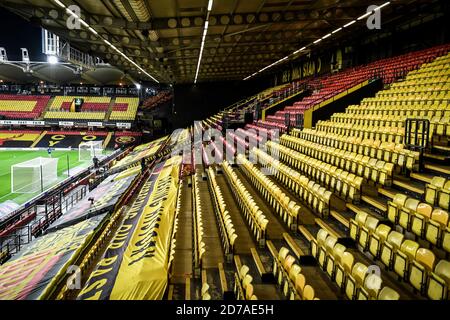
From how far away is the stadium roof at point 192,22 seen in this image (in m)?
8.09

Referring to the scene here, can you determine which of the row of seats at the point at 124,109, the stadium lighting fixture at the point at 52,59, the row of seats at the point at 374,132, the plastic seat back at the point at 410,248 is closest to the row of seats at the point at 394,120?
the row of seats at the point at 374,132

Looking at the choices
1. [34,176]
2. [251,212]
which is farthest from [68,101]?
[251,212]

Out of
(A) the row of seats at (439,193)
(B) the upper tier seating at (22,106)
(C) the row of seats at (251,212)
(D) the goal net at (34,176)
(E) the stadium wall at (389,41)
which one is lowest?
(D) the goal net at (34,176)

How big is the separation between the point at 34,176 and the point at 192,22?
40.8 feet

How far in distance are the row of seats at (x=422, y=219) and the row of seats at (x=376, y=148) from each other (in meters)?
1.60

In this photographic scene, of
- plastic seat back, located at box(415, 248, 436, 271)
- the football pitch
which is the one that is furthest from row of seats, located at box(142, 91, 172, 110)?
plastic seat back, located at box(415, 248, 436, 271)

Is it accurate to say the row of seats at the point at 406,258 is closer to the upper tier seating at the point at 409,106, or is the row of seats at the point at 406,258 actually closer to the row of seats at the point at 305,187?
the row of seats at the point at 305,187

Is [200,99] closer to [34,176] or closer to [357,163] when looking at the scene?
[34,176]

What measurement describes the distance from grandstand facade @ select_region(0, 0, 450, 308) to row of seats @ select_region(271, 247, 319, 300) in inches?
0.8

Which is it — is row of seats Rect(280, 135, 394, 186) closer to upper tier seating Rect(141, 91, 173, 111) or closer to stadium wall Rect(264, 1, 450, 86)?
stadium wall Rect(264, 1, 450, 86)

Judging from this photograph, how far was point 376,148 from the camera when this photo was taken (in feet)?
22.1

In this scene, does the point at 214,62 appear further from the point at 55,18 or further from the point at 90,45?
the point at 55,18
